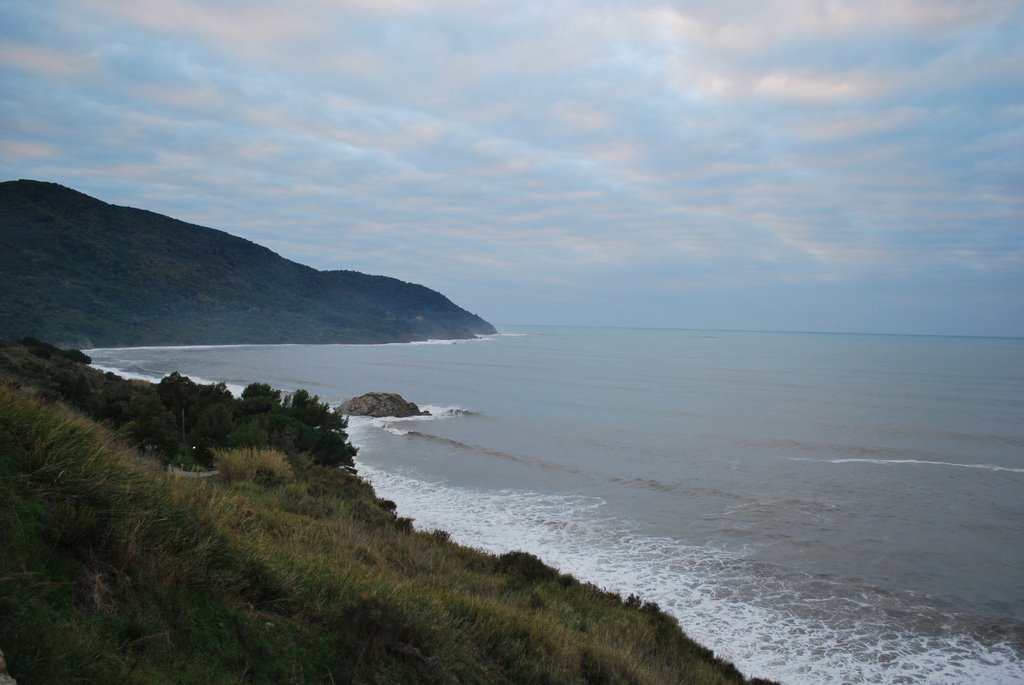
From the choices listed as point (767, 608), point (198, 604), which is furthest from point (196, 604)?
point (767, 608)

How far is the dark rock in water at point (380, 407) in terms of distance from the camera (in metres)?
41.9

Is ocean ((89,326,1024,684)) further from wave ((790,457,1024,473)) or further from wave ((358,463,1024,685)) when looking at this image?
wave ((790,457,1024,473))

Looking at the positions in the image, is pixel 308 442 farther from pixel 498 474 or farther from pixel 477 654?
pixel 477 654

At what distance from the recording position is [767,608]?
521 inches

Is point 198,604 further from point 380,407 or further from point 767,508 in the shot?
point 380,407

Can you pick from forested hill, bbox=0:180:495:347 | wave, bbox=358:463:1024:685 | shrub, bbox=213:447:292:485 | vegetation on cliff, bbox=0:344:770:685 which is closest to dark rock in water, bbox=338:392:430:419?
wave, bbox=358:463:1024:685

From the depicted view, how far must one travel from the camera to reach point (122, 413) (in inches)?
717

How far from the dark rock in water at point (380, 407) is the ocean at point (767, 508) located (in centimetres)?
212

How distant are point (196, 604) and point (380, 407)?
127ft

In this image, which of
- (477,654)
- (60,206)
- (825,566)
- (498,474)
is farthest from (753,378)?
(60,206)

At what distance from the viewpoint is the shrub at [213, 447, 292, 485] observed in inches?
502

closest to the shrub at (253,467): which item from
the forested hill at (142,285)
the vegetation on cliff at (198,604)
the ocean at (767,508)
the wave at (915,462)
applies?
the vegetation on cliff at (198,604)

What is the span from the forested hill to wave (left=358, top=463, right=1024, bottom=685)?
285 ft

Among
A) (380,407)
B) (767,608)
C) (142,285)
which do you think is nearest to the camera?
(767,608)
